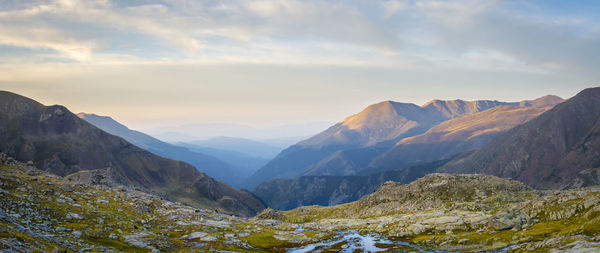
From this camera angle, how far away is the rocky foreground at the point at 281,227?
74.2m

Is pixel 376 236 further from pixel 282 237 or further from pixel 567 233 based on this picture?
pixel 567 233

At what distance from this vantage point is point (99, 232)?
8444 centimetres

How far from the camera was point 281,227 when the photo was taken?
178125 mm

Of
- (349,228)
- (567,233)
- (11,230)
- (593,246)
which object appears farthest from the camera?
(349,228)

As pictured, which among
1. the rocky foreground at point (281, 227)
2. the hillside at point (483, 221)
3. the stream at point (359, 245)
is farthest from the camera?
the stream at point (359, 245)

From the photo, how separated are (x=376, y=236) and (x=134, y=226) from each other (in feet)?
306

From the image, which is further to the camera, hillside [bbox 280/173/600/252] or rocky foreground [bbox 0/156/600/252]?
hillside [bbox 280/173/600/252]

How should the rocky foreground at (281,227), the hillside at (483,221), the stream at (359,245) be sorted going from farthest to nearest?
the stream at (359,245)
the hillside at (483,221)
the rocky foreground at (281,227)

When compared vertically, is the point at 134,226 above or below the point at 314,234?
above

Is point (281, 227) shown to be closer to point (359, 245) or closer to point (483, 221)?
point (359, 245)

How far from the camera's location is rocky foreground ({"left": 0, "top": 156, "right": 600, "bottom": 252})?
244ft

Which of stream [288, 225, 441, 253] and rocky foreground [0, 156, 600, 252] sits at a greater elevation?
rocky foreground [0, 156, 600, 252]

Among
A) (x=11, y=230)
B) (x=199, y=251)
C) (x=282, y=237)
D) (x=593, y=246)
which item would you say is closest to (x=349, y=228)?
(x=282, y=237)

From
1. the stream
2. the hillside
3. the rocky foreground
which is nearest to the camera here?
the rocky foreground
